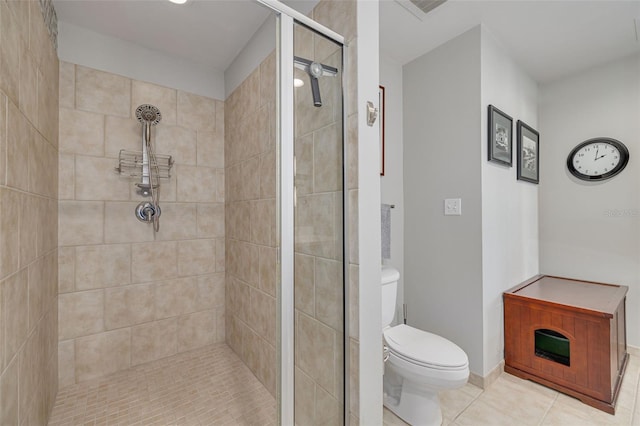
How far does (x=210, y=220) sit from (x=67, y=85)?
3.79 feet

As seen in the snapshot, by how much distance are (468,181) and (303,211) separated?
1.41 m

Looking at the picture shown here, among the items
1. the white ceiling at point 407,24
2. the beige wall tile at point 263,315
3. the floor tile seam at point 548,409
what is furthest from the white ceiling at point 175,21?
the floor tile seam at point 548,409

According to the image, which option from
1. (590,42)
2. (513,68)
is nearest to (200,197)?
(513,68)

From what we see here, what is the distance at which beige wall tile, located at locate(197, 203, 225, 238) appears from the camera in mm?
2164

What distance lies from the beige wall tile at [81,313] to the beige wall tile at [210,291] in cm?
58

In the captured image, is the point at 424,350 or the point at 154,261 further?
the point at 154,261

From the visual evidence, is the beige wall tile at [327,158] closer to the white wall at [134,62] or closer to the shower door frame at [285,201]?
the shower door frame at [285,201]

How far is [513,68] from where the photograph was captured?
7.55 feet

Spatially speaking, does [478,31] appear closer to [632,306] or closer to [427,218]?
[427,218]

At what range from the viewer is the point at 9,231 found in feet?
3.01

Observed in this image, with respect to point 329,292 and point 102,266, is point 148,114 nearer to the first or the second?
point 102,266

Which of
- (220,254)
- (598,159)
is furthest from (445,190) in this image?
(220,254)

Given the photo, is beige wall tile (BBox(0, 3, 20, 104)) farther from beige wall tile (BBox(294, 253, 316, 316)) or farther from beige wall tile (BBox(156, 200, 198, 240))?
beige wall tile (BBox(156, 200, 198, 240))

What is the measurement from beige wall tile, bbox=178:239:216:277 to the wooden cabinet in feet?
7.17
